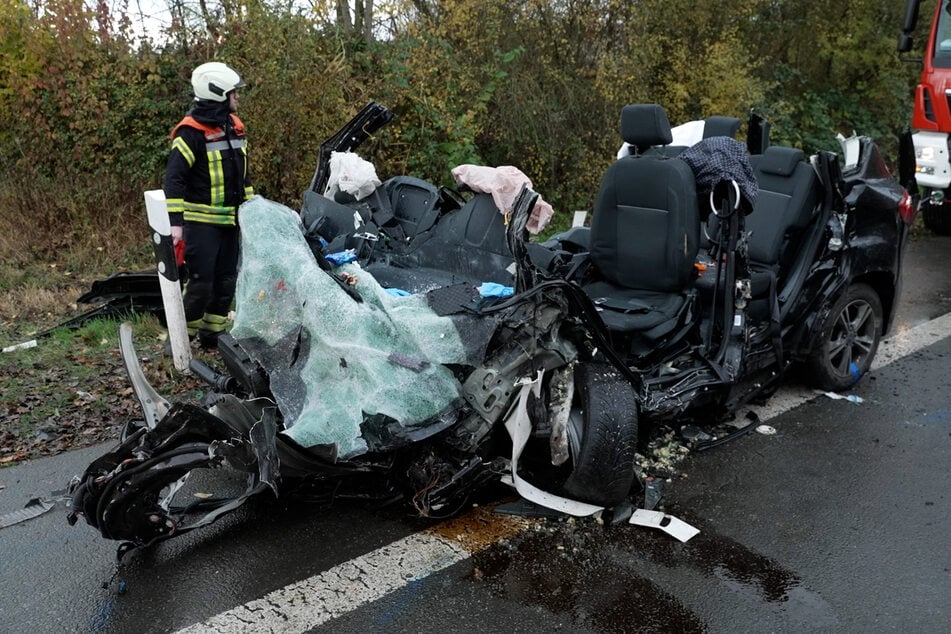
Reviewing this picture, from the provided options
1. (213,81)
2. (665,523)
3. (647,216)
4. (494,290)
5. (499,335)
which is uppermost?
(213,81)

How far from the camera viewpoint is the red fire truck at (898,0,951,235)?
9055 mm

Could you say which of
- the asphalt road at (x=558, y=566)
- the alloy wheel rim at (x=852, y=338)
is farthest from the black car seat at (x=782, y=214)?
the asphalt road at (x=558, y=566)

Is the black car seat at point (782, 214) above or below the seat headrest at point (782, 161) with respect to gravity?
below

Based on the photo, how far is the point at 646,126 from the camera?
179 inches

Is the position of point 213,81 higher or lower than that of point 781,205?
higher

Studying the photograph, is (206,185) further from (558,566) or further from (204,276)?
(558,566)

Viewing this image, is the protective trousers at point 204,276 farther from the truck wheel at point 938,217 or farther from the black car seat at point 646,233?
the truck wheel at point 938,217

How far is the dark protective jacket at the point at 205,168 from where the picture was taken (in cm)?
608

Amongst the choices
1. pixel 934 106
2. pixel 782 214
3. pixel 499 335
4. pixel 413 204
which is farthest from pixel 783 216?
pixel 934 106

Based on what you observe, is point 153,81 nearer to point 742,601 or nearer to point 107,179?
point 107,179

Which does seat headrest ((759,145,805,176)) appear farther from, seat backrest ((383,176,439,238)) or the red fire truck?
the red fire truck

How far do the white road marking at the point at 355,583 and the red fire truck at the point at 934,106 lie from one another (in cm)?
736

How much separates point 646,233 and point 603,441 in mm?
1494

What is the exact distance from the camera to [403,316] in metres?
3.56
